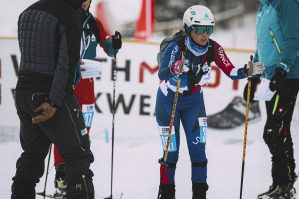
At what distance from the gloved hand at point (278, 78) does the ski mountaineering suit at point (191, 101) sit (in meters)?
0.28

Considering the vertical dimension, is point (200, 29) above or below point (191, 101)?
above

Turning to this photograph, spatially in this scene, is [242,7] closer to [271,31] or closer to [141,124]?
[141,124]

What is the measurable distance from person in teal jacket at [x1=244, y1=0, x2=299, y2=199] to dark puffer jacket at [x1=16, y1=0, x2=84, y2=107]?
1.93 metres

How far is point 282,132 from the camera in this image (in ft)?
16.2

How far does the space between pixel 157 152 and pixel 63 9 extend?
3575 mm

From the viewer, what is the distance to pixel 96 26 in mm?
5047

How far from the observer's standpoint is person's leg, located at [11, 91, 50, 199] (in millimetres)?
3851

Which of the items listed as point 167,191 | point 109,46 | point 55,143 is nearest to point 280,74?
point 167,191

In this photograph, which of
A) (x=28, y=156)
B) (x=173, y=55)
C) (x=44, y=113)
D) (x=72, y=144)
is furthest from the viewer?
(x=173, y=55)

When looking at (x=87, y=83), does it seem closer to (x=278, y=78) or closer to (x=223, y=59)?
(x=223, y=59)

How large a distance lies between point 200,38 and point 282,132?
1335 mm

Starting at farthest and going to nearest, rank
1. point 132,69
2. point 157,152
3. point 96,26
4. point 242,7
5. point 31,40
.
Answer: point 242,7, point 132,69, point 157,152, point 96,26, point 31,40

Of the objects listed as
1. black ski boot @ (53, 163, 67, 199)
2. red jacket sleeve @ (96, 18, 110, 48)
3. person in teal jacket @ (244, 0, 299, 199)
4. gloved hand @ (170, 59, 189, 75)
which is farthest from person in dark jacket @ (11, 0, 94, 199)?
person in teal jacket @ (244, 0, 299, 199)

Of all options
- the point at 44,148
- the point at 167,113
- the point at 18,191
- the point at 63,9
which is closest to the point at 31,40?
the point at 63,9
